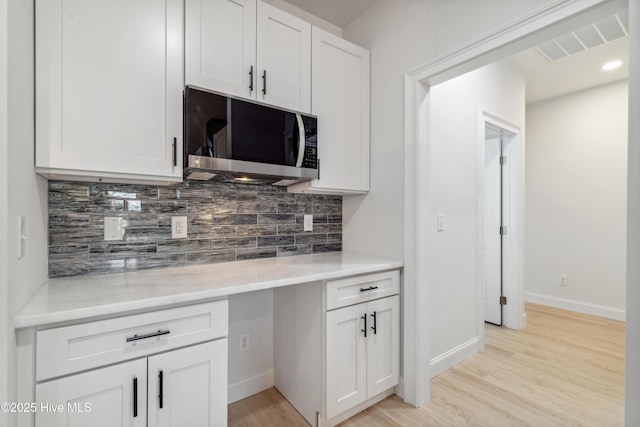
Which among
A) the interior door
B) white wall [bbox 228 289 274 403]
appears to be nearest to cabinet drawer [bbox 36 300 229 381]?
white wall [bbox 228 289 274 403]

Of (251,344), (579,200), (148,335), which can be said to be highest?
(579,200)

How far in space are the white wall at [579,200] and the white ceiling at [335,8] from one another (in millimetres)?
3193

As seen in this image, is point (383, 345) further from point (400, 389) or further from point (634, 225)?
point (634, 225)

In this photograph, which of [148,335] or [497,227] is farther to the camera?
[497,227]

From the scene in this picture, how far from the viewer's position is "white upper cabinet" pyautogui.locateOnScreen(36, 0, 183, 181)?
1189 millimetres

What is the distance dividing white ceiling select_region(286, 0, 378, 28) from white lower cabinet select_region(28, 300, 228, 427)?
2.07m

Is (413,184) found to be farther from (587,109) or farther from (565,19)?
(587,109)

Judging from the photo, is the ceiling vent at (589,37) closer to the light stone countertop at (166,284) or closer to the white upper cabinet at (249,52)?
the white upper cabinet at (249,52)

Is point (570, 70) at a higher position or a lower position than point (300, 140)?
higher

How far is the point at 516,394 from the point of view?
2.00 m

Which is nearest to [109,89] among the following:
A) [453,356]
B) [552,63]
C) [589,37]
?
[453,356]

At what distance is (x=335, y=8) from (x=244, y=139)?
4.46 feet

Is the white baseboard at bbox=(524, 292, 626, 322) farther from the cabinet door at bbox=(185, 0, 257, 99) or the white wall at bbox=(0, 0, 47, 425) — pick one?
the white wall at bbox=(0, 0, 47, 425)

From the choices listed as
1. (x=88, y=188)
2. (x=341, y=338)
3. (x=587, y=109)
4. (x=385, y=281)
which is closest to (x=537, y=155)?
(x=587, y=109)
